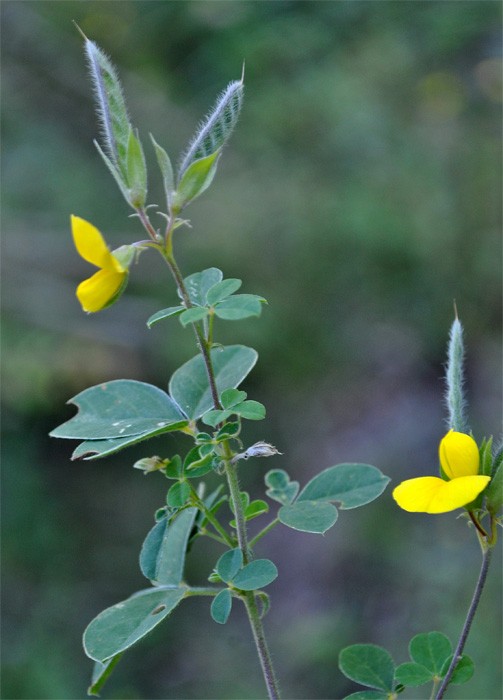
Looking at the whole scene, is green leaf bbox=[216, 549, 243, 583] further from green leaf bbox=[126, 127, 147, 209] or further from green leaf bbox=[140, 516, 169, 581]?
green leaf bbox=[126, 127, 147, 209]

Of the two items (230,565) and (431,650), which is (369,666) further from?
(230,565)

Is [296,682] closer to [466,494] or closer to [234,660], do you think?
[234,660]

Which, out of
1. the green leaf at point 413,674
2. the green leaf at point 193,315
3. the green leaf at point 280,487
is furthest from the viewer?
the green leaf at point 280,487

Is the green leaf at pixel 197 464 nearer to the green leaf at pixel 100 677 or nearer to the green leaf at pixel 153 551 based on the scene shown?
the green leaf at pixel 153 551

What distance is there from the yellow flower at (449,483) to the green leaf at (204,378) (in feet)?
0.68

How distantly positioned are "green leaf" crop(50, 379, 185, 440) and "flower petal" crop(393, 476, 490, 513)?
23cm

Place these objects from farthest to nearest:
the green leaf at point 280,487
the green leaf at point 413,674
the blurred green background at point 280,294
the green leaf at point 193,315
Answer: the blurred green background at point 280,294, the green leaf at point 280,487, the green leaf at point 413,674, the green leaf at point 193,315

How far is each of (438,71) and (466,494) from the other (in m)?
3.75

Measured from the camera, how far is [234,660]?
2.56 m

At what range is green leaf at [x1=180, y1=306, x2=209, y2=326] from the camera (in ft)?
1.66

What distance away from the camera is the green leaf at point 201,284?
24.3 inches

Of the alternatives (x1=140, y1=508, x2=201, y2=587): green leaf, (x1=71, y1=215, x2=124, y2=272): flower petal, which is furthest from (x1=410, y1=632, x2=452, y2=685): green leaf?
(x1=71, y1=215, x2=124, y2=272): flower petal

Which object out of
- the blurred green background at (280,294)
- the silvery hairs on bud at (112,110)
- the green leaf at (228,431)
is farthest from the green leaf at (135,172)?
the blurred green background at (280,294)

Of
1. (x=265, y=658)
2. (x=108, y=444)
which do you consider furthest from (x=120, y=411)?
(x=265, y=658)
